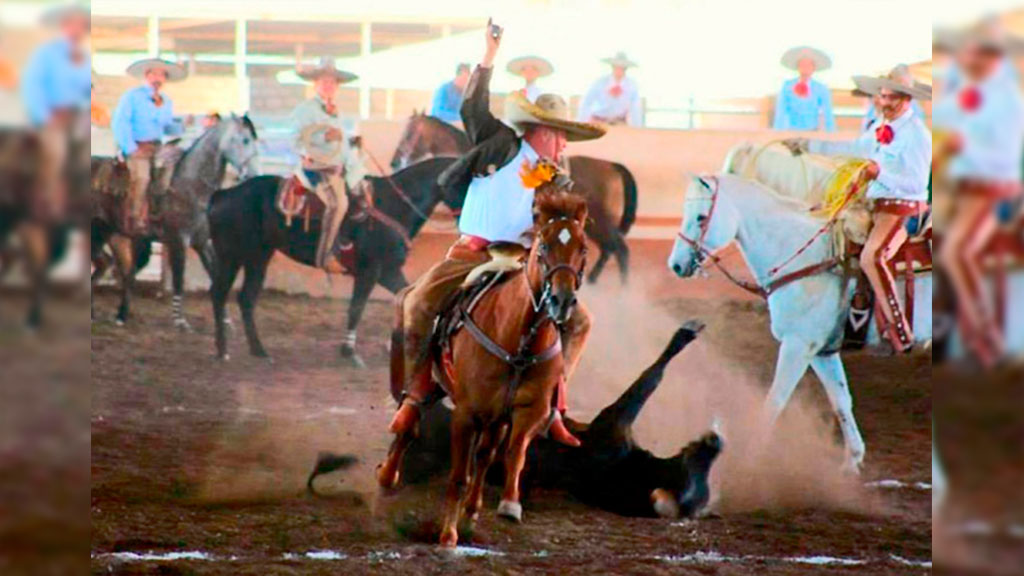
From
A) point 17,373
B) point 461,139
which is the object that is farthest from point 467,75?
point 17,373

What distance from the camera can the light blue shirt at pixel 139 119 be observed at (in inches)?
241

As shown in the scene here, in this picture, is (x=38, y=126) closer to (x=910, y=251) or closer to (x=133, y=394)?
(x=133, y=394)

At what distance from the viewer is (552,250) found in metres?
5.60

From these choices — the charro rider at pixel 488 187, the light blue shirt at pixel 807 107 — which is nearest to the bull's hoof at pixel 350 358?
the charro rider at pixel 488 187

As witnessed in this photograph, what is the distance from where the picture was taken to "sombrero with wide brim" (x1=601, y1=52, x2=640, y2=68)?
6199 mm

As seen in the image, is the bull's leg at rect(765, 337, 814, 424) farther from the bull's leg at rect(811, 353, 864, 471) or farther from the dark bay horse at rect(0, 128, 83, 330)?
the dark bay horse at rect(0, 128, 83, 330)

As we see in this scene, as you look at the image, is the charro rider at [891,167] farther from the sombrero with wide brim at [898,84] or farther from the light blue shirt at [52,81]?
the light blue shirt at [52,81]

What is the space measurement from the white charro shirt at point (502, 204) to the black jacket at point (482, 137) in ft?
0.09

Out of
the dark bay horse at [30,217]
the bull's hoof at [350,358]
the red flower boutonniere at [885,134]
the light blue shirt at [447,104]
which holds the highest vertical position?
the light blue shirt at [447,104]

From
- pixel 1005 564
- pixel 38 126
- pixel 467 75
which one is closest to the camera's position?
pixel 38 126

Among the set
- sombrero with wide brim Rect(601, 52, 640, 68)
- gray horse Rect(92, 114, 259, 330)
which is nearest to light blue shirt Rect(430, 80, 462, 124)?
sombrero with wide brim Rect(601, 52, 640, 68)

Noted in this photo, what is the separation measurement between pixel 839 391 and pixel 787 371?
0.21 m

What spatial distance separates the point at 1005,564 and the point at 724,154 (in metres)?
1.83

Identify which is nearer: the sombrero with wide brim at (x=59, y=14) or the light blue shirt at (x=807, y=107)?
the sombrero with wide brim at (x=59, y=14)
